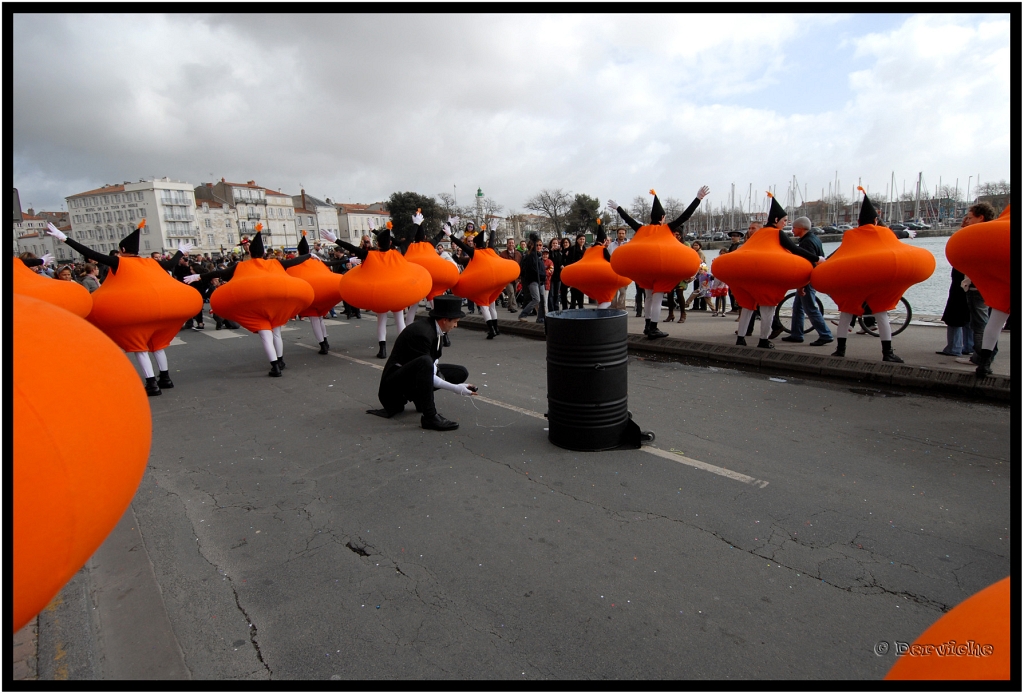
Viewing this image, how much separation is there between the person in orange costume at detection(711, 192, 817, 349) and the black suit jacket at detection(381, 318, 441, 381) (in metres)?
4.61

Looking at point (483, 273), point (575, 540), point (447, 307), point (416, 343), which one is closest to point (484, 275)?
point (483, 273)

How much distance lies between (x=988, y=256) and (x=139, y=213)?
108m

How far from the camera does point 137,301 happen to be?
7.32m

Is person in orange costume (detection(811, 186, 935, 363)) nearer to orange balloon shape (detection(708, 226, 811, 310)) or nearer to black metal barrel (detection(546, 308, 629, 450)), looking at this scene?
orange balloon shape (detection(708, 226, 811, 310))

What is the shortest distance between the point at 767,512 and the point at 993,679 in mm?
2664

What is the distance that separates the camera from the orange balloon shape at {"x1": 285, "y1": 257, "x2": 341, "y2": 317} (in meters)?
9.70

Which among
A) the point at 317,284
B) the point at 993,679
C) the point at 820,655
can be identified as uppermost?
the point at 317,284

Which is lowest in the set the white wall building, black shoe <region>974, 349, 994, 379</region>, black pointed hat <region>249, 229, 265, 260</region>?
black shoe <region>974, 349, 994, 379</region>

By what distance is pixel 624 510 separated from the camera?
3.93 metres

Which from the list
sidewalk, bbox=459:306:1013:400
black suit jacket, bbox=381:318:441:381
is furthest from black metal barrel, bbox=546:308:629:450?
sidewalk, bbox=459:306:1013:400

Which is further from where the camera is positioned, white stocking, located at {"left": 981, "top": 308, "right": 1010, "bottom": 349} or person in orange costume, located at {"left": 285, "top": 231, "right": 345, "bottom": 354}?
person in orange costume, located at {"left": 285, "top": 231, "right": 345, "bottom": 354}

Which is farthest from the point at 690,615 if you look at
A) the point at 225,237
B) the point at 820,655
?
the point at 225,237

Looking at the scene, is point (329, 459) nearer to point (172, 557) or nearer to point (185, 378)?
point (172, 557)

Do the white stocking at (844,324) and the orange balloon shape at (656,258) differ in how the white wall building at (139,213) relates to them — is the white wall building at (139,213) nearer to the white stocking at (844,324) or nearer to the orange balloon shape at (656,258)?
the orange balloon shape at (656,258)
